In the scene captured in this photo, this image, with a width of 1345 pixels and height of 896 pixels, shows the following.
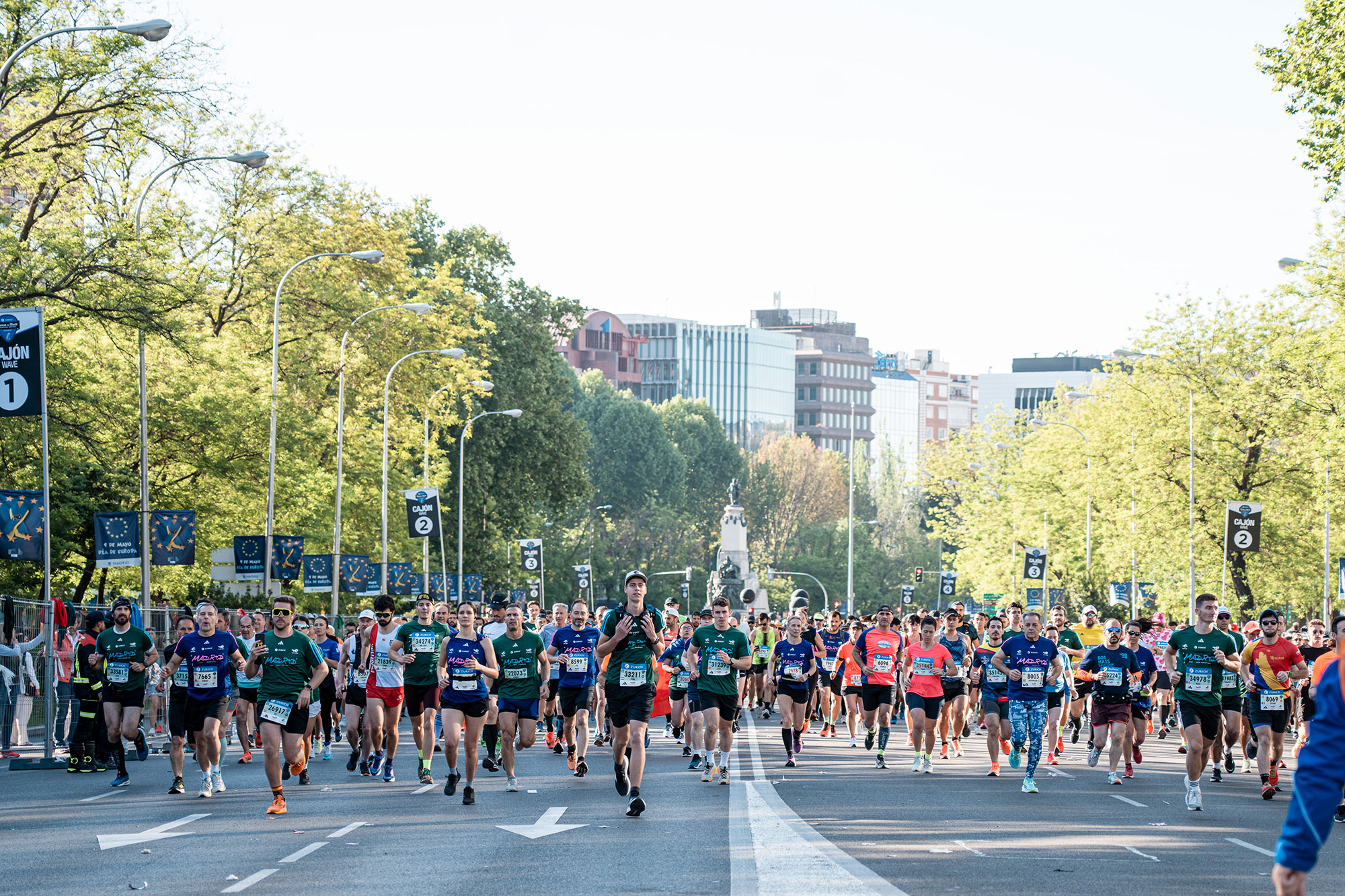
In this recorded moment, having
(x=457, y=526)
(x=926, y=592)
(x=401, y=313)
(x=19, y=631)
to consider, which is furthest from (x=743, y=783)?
(x=926, y=592)

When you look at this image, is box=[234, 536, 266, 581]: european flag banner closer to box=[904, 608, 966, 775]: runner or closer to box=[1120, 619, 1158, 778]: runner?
box=[904, 608, 966, 775]: runner

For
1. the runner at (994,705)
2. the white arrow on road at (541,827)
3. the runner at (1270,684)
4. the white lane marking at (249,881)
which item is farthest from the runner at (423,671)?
the runner at (1270,684)

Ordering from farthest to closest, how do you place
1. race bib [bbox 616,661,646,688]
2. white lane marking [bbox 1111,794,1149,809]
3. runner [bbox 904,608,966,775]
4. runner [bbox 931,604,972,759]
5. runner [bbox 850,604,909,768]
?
runner [bbox 850,604,909,768] < runner [bbox 931,604,972,759] < runner [bbox 904,608,966,775] < white lane marking [bbox 1111,794,1149,809] < race bib [bbox 616,661,646,688]

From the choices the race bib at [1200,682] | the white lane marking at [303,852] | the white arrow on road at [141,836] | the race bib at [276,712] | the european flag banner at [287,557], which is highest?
the european flag banner at [287,557]

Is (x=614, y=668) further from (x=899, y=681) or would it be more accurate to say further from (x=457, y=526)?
(x=457, y=526)

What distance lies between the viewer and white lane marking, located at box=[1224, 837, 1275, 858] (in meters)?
12.6

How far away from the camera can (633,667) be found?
14477 mm

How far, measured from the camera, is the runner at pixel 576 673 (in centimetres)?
1881

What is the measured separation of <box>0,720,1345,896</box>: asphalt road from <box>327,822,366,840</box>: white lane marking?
1.7 inches

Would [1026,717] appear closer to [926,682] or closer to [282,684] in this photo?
[926,682]

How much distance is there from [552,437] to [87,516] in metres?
33.0

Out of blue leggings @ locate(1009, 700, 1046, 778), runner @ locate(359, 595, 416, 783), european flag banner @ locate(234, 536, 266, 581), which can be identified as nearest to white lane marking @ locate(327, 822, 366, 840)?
runner @ locate(359, 595, 416, 783)

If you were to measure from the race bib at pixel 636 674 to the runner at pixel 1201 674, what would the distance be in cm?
543

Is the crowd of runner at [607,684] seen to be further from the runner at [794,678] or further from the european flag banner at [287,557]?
the european flag banner at [287,557]
